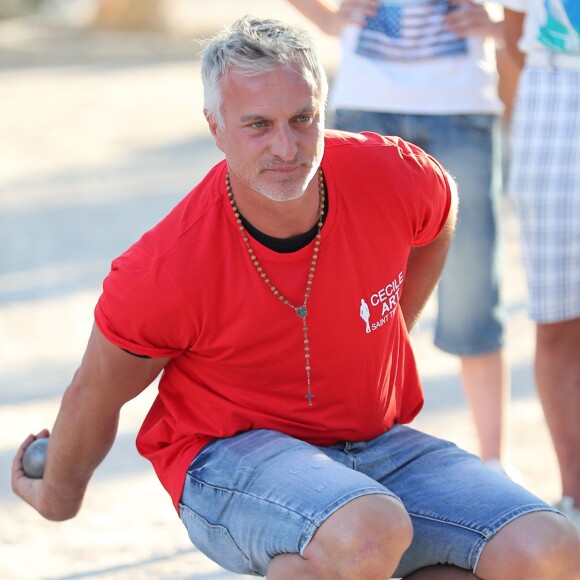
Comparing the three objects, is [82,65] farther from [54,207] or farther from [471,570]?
[471,570]

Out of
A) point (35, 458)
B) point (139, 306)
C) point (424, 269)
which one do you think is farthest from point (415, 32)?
point (35, 458)

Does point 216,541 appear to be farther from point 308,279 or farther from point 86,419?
point 308,279

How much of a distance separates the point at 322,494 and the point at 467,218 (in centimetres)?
148

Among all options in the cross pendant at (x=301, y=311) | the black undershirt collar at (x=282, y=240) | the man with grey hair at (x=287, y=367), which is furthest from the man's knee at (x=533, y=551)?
the black undershirt collar at (x=282, y=240)

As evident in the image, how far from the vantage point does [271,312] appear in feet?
8.92

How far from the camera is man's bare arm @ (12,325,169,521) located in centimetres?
269

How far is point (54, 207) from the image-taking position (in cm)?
781

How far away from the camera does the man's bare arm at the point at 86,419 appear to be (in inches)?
106

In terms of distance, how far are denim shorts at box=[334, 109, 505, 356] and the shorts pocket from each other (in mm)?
1330

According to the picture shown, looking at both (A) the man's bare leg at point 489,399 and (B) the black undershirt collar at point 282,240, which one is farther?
(A) the man's bare leg at point 489,399

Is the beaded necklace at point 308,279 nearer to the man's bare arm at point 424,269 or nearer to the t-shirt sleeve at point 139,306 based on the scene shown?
the t-shirt sleeve at point 139,306

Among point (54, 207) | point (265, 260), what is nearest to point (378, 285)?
point (265, 260)

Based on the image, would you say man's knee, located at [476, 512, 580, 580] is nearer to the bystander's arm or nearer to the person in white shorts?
the person in white shorts

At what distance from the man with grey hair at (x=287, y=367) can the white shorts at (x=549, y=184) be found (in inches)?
26.1
